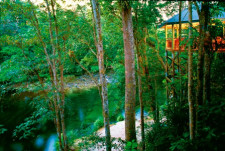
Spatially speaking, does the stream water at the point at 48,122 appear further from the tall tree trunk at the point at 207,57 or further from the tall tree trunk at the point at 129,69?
the tall tree trunk at the point at 207,57

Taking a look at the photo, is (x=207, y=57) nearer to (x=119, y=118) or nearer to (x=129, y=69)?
(x=129, y=69)

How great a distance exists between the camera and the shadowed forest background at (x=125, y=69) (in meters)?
2.70

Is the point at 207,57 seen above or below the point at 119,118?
above

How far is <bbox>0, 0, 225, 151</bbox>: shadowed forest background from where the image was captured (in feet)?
8.86

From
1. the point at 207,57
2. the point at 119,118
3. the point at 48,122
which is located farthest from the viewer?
the point at 119,118

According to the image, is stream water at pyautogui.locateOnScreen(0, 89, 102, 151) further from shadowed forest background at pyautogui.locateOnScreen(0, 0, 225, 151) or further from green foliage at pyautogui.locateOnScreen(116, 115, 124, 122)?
green foliage at pyautogui.locateOnScreen(116, 115, 124, 122)

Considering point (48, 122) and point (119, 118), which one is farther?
point (119, 118)

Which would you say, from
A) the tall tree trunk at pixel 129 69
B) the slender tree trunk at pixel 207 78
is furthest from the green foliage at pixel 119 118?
the slender tree trunk at pixel 207 78

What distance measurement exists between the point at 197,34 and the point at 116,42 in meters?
6.69

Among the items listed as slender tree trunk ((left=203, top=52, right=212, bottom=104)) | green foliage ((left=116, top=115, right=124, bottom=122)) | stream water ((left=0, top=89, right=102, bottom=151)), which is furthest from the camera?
green foliage ((left=116, top=115, right=124, bottom=122))

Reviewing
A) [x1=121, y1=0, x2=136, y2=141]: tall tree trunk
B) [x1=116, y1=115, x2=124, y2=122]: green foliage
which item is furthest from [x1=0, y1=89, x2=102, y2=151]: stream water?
[x1=121, y1=0, x2=136, y2=141]: tall tree trunk

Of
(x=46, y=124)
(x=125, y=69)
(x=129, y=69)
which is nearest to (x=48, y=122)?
(x=46, y=124)

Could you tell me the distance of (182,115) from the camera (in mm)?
3775

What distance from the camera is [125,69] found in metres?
5.70
